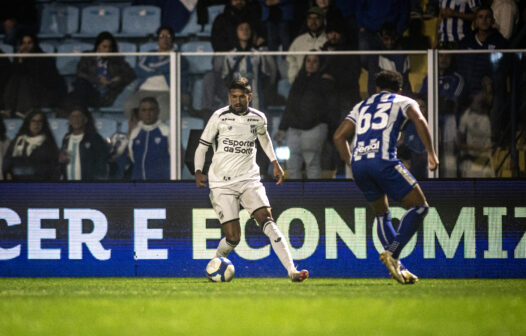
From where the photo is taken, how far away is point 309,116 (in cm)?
838

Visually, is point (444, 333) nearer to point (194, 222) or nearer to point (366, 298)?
point (366, 298)

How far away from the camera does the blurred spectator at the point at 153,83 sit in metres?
8.52

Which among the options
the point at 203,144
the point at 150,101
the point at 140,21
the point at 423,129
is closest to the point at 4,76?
the point at 150,101

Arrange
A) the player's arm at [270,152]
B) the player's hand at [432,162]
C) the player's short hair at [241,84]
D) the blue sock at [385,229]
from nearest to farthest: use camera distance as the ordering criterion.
Answer: 1. the player's hand at [432,162]
2. the blue sock at [385,229]
3. the player's short hair at [241,84]
4. the player's arm at [270,152]

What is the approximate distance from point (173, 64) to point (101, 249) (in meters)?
2.01

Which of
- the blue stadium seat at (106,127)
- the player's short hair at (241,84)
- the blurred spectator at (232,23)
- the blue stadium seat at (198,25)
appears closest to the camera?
the player's short hair at (241,84)

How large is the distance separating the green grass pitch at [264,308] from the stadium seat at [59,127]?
5.31 ft

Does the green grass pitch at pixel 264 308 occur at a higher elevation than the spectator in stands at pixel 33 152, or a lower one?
lower

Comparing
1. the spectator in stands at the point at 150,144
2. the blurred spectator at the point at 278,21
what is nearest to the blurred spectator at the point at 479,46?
the blurred spectator at the point at 278,21

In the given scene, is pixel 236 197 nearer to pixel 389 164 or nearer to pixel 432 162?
pixel 389 164

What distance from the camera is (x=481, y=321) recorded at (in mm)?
4602

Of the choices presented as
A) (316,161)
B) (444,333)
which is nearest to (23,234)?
(316,161)

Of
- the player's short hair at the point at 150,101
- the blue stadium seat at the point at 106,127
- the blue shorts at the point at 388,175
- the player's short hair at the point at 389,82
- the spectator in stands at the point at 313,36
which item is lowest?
the blue shorts at the point at 388,175

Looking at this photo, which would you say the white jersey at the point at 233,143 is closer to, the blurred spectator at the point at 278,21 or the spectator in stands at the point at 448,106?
the spectator in stands at the point at 448,106
